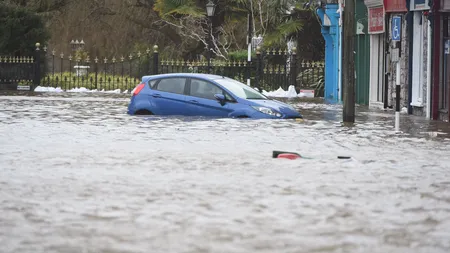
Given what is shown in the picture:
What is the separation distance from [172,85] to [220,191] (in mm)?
15545

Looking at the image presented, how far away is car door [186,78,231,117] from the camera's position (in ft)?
90.5

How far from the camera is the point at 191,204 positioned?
37.8ft

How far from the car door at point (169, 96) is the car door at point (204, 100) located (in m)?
0.18

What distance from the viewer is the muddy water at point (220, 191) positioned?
933 centimetres

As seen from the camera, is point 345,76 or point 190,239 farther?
point 345,76

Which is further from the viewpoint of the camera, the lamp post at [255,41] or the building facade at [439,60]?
the lamp post at [255,41]

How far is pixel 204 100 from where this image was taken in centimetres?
2780

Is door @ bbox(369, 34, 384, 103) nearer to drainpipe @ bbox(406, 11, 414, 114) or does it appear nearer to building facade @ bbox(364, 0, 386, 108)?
building facade @ bbox(364, 0, 386, 108)

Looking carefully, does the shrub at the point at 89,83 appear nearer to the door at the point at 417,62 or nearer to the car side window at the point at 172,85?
the door at the point at 417,62

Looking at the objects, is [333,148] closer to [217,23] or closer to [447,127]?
[447,127]

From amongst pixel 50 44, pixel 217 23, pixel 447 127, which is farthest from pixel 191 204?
pixel 50 44

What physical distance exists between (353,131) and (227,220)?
13915 millimetres

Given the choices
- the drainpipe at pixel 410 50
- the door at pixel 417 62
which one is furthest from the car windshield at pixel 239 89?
the drainpipe at pixel 410 50

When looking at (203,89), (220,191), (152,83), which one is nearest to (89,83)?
(152,83)
